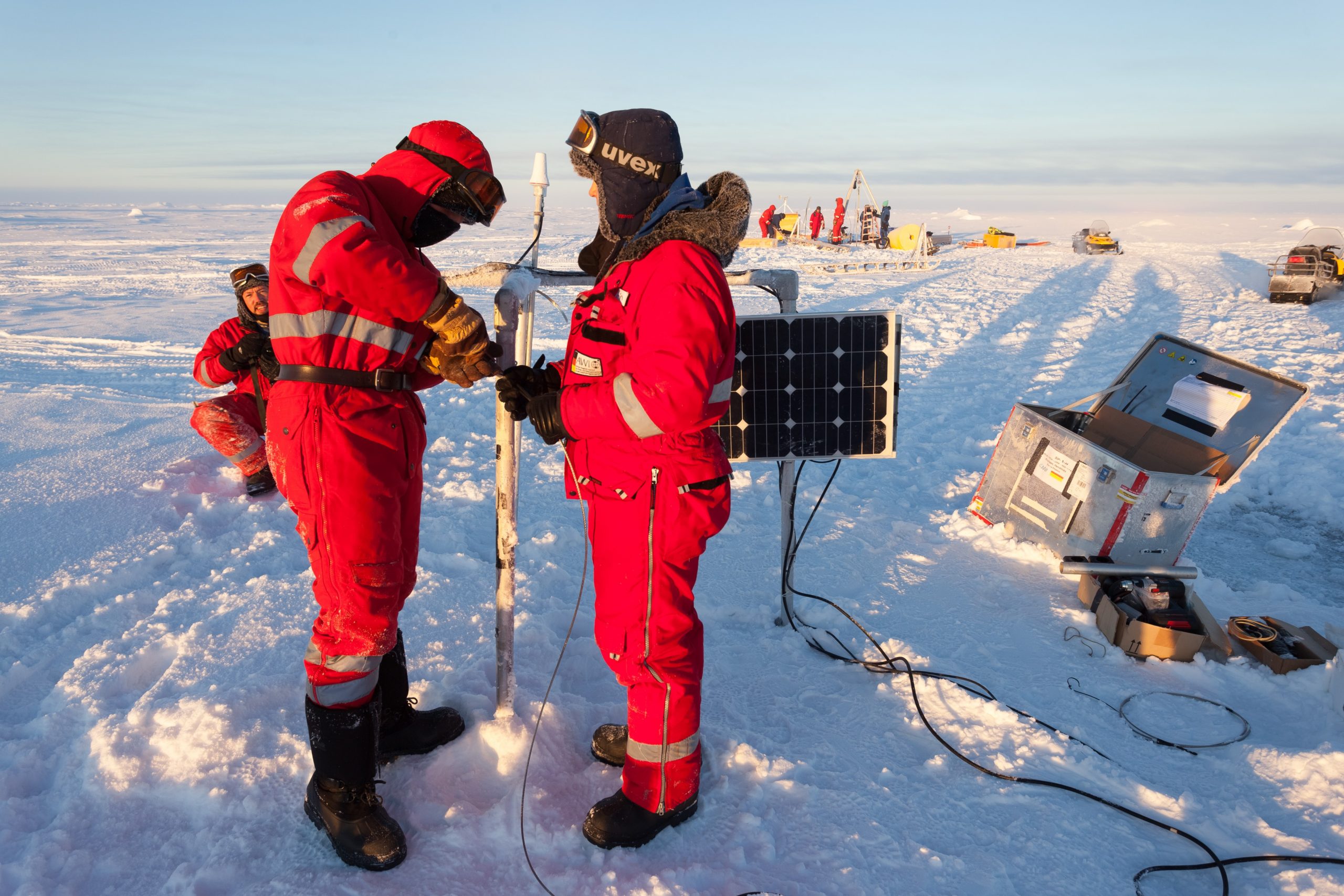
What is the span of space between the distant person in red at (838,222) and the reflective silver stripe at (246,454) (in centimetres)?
2823

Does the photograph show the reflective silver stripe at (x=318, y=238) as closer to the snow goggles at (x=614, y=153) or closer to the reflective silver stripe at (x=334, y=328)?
the reflective silver stripe at (x=334, y=328)

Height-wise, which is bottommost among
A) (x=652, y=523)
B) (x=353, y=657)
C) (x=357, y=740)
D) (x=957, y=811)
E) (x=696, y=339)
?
(x=957, y=811)

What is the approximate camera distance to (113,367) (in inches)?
331

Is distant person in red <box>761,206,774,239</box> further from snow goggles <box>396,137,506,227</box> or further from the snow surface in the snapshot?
snow goggles <box>396,137,506,227</box>

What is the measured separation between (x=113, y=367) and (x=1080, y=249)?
97.7ft

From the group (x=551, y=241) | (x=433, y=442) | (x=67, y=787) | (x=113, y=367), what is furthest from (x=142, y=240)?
(x=67, y=787)

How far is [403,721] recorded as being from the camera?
277 centimetres

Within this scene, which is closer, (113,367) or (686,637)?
(686,637)

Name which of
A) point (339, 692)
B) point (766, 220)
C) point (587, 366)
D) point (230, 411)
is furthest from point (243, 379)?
point (766, 220)

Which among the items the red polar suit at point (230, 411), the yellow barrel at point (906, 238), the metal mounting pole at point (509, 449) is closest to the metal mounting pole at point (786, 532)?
the metal mounting pole at point (509, 449)

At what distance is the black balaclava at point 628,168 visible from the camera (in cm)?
237

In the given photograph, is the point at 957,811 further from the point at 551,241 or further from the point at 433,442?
the point at 551,241

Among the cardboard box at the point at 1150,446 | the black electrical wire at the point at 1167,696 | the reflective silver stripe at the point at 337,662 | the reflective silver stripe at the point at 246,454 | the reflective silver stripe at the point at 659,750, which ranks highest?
the cardboard box at the point at 1150,446

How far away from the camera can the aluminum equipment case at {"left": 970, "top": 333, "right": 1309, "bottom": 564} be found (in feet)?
13.5
